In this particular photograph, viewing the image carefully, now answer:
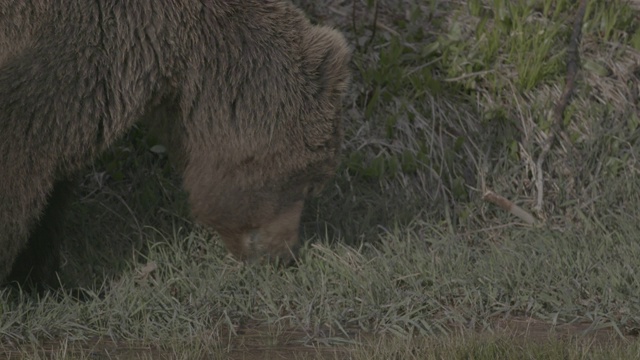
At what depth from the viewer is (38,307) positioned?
5.84 m

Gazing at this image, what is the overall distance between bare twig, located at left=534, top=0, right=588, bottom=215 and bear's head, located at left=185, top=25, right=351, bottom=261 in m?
1.79

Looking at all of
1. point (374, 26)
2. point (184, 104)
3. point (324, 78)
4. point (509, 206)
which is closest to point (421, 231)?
point (509, 206)

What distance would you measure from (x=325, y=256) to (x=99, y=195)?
5.08 ft

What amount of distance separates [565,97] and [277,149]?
8.55 ft

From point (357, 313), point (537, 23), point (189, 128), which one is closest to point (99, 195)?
point (189, 128)

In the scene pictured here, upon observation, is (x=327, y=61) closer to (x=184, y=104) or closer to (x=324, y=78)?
(x=324, y=78)

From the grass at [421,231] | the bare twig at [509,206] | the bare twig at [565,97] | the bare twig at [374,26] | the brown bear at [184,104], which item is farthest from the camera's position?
the bare twig at [374,26]

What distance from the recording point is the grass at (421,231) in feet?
18.9

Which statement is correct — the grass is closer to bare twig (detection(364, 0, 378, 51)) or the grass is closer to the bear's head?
bare twig (detection(364, 0, 378, 51))

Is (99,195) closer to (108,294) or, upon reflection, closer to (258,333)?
(108,294)

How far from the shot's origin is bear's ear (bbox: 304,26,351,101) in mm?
6008

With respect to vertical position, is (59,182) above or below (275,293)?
above

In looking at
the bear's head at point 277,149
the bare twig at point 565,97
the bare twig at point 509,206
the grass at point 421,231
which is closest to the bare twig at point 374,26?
the grass at point 421,231

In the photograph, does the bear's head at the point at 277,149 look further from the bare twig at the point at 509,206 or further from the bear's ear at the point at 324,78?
the bare twig at the point at 509,206
